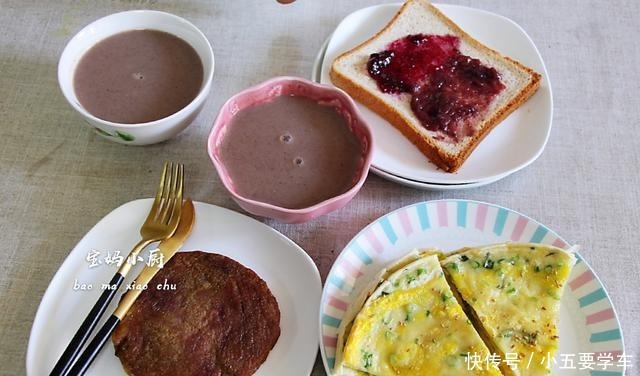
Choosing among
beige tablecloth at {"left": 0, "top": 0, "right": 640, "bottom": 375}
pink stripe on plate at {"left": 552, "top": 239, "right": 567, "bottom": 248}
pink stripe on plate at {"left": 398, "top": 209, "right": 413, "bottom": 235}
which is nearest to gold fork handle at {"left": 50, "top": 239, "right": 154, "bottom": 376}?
beige tablecloth at {"left": 0, "top": 0, "right": 640, "bottom": 375}

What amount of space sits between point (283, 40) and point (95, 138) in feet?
2.55

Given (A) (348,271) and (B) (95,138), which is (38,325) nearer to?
(B) (95,138)

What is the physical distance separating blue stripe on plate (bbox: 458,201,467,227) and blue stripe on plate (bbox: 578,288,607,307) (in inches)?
14.9

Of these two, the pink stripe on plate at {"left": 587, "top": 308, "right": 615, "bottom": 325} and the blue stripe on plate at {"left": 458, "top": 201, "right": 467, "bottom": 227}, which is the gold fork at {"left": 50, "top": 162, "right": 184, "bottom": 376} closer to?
the blue stripe on plate at {"left": 458, "top": 201, "right": 467, "bottom": 227}

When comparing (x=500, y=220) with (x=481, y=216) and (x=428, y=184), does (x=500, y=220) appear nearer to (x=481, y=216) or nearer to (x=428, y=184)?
(x=481, y=216)

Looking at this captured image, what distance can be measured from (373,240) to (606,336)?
2.19 feet

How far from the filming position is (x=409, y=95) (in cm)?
206

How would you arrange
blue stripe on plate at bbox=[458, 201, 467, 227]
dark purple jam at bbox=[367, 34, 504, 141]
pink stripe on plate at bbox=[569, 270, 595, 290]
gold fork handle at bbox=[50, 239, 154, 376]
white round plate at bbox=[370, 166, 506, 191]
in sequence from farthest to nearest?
dark purple jam at bbox=[367, 34, 504, 141] < white round plate at bbox=[370, 166, 506, 191] < blue stripe on plate at bbox=[458, 201, 467, 227] < pink stripe on plate at bbox=[569, 270, 595, 290] < gold fork handle at bbox=[50, 239, 154, 376]

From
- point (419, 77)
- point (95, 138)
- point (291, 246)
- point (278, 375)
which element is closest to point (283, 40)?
point (419, 77)

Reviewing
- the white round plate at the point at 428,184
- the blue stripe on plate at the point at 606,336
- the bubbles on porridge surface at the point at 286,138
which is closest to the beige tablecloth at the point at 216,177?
the white round plate at the point at 428,184

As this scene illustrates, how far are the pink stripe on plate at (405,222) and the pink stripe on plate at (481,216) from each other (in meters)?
0.20

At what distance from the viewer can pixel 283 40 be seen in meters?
2.29

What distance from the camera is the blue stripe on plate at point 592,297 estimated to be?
65.2 inches

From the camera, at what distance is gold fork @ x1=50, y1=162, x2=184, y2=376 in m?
1.51
